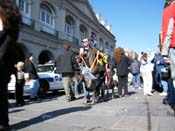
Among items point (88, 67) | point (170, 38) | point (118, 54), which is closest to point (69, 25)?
point (118, 54)

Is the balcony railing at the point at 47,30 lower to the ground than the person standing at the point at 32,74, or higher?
higher

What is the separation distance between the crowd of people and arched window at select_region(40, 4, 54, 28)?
14.5 m

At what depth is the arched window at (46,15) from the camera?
29.1m

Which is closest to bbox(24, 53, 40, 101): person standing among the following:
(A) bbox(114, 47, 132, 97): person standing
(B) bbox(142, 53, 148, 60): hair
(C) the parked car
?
(C) the parked car

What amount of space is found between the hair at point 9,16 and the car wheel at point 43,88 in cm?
758

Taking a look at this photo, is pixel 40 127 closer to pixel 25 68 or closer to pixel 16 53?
pixel 16 53

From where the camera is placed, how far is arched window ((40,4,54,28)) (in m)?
29.1

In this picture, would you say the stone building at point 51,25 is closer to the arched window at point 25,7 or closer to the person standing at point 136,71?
the arched window at point 25,7

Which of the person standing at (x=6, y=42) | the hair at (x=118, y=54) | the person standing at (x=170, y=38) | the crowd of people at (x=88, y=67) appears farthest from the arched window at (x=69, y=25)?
the person standing at (x=6, y=42)

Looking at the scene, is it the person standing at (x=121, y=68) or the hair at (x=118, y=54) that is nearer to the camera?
the person standing at (x=121, y=68)

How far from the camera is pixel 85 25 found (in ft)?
133

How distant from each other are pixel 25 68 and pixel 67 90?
164 centimetres

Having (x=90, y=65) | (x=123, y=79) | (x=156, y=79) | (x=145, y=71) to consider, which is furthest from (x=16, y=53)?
(x=156, y=79)

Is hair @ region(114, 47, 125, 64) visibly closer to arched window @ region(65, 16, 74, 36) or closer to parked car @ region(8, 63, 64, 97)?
parked car @ region(8, 63, 64, 97)
